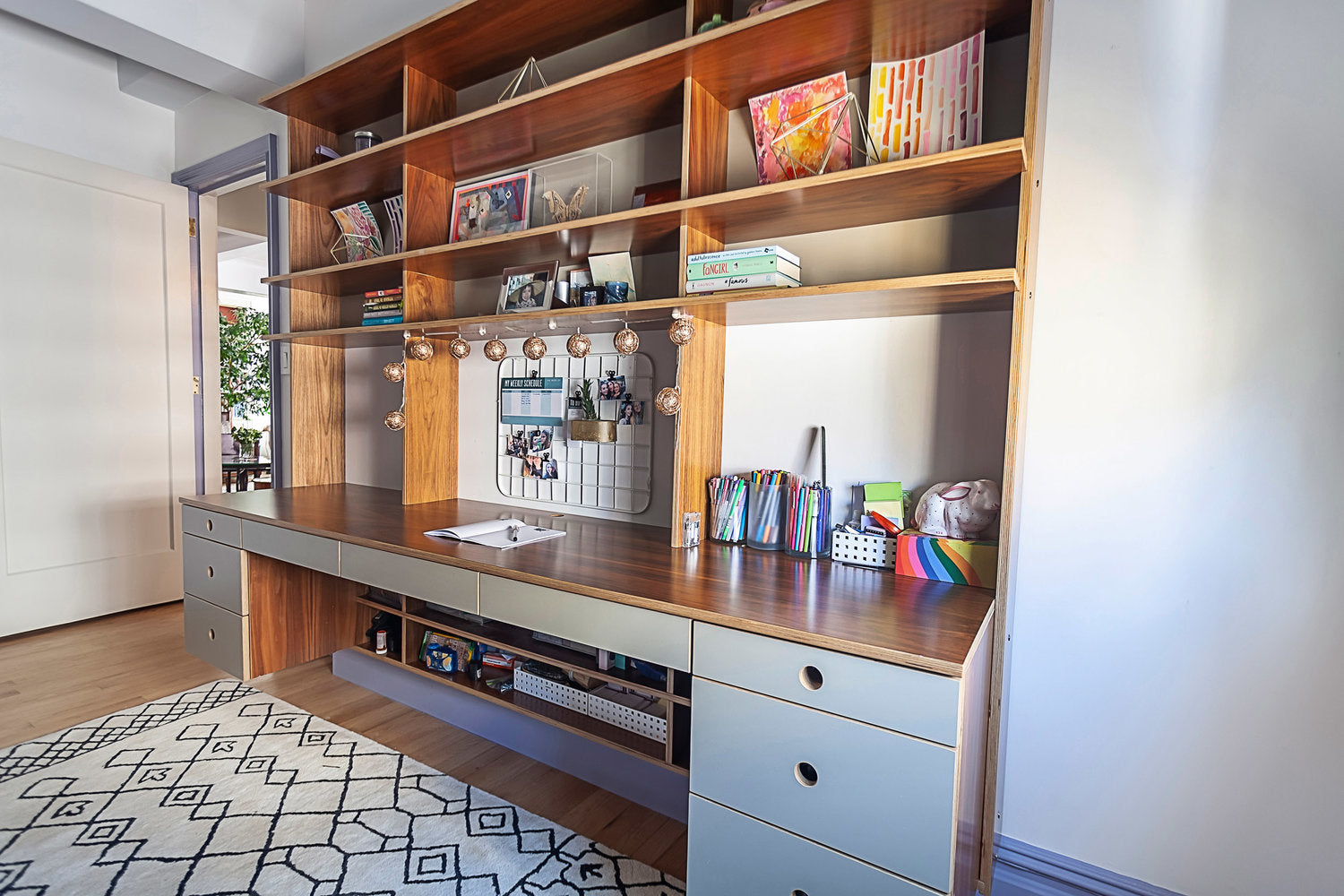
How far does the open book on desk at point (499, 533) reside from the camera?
1.76 metres

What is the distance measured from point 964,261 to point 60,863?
2528mm

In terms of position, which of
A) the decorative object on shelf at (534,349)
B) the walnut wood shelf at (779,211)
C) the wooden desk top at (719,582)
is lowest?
the wooden desk top at (719,582)

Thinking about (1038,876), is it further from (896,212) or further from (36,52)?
(36,52)

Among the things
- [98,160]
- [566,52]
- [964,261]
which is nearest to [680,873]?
[964,261]

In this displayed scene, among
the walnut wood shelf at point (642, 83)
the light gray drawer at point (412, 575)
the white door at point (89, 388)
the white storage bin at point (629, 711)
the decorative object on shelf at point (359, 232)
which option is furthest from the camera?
the white door at point (89, 388)

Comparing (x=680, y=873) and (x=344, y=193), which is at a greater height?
(x=344, y=193)

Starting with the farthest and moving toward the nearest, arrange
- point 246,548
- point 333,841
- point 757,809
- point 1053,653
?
1. point 246,548
2. point 333,841
3. point 1053,653
4. point 757,809

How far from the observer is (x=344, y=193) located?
2.55 meters

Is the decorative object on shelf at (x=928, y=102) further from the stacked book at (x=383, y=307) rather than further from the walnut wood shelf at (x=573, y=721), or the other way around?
the stacked book at (x=383, y=307)

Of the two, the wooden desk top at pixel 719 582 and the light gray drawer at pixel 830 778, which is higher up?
the wooden desk top at pixel 719 582

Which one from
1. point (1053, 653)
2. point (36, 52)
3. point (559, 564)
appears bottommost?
point (1053, 653)

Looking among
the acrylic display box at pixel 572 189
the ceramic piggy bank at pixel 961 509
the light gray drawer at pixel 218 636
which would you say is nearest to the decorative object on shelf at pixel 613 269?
the acrylic display box at pixel 572 189

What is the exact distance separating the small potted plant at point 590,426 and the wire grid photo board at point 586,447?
2 cm

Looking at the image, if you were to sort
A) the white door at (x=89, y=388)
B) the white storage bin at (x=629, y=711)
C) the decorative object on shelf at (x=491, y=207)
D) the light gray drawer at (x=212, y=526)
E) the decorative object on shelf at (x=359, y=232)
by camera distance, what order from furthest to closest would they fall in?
the white door at (x=89, y=388) < the decorative object on shelf at (x=359, y=232) < the light gray drawer at (x=212, y=526) < the decorative object on shelf at (x=491, y=207) < the white storage bin at (x=629, y=711)
